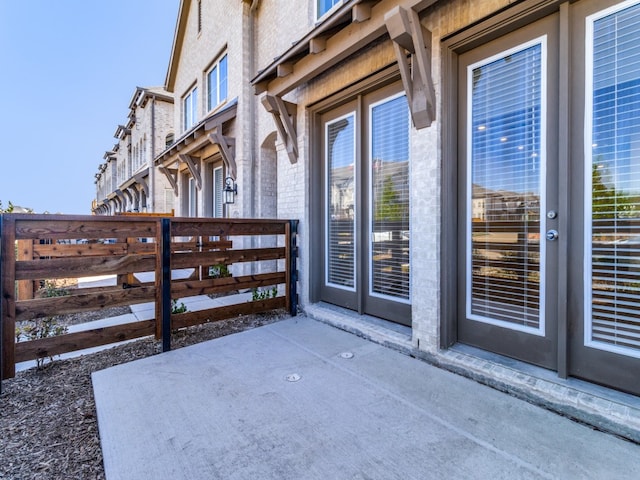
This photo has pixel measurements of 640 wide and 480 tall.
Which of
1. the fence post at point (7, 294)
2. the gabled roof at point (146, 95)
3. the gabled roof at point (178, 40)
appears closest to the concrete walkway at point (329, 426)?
the fence post at point (7, 294)

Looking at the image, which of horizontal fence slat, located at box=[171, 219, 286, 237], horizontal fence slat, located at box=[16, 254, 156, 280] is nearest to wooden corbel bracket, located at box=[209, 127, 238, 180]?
horizontal fence slat, located at box=[171, 219, 286, 237]

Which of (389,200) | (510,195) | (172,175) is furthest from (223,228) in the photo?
(172,175)

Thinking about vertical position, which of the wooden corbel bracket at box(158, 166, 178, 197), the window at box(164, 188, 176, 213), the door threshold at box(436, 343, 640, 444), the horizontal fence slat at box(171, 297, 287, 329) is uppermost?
the wooden corbel bracket at box(158, 166, 178, 197)

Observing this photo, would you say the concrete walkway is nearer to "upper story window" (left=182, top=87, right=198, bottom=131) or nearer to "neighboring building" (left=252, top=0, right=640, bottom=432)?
"neighboring building" (left=252, top=0, right=640, bottom=432)

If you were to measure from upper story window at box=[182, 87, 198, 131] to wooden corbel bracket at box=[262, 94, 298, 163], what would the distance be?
568cm

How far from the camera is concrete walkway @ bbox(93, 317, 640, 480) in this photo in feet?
5.20

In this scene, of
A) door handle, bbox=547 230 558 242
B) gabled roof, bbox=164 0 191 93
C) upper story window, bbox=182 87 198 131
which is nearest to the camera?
door handle, bbox=547 230 558 242

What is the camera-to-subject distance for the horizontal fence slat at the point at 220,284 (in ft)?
10.9

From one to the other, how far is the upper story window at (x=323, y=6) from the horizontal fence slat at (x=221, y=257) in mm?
3301

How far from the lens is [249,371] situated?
2648mm

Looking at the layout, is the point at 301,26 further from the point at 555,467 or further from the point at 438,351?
the point at 555,467

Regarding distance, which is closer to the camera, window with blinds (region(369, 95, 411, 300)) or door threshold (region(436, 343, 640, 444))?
door threshold (region(436, 343, 640, 444))

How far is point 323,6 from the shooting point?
14.5 ft

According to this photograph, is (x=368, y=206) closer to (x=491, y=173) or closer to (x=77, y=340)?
(x=491, y=173)
